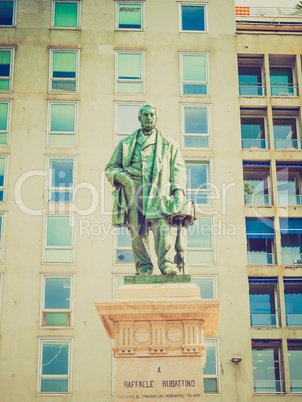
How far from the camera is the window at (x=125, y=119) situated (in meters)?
31.1

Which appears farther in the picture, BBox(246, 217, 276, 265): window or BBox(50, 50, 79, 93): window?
BBox(50, 50, 79, 93): window

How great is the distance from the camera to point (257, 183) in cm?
3231

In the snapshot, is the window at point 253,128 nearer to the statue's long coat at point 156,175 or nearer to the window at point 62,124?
the window at point 62,124

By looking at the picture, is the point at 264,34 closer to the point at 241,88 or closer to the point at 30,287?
the point at 241,88

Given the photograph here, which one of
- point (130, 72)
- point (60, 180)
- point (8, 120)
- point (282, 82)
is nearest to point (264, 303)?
point (60, 180)

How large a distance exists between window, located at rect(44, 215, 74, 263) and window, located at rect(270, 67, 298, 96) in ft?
39.6

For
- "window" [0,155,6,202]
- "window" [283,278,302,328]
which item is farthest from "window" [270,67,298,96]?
"window" [0,155,6,202]

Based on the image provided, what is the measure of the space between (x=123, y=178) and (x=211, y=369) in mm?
16946

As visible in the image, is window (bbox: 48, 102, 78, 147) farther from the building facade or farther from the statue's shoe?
the statue's shoe

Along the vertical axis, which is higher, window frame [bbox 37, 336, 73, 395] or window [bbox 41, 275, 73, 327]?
window [bbox 41, 275, 73, 327]

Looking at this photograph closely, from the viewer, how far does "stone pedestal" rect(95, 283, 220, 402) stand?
1096cm

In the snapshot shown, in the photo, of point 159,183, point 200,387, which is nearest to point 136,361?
point 200,387

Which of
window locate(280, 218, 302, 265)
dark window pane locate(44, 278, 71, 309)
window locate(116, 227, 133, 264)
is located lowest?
dark window pane locate(44, 278, 71, 309)

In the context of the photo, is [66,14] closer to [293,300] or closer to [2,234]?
[2,234]
